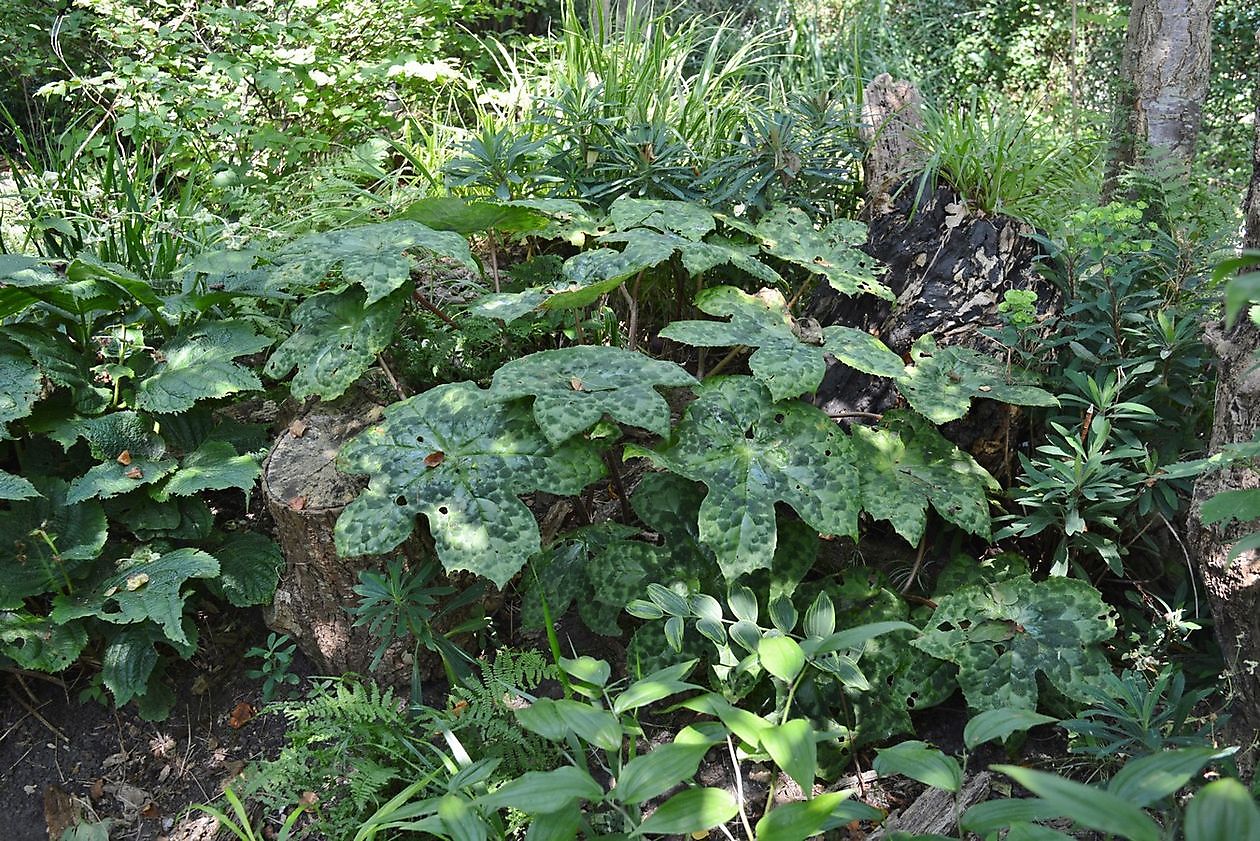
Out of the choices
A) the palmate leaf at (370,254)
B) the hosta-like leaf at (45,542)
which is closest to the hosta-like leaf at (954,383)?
the palmate leaf at (370,254)

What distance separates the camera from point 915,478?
2.28 m

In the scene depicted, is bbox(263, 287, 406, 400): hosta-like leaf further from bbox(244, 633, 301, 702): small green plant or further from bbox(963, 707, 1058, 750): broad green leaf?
bbox(963, 707, 1058, 750): broad green leaf

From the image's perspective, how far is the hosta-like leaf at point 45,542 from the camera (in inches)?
93.4

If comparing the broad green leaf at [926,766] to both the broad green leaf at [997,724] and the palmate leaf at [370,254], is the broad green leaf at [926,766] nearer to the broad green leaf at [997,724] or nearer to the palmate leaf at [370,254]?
the broad green leaf at [997,724]

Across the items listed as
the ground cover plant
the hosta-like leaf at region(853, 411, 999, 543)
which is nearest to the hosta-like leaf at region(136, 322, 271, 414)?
the ground cover plant

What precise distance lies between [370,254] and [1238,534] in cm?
209

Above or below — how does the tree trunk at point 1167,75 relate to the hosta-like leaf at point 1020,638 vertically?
above

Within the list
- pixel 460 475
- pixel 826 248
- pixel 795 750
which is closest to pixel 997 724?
pixel 795 750

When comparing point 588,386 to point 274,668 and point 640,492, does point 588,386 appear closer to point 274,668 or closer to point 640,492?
point 640,492

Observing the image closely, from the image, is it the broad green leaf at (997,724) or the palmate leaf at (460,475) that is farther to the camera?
the palmate leaf at (460,475)

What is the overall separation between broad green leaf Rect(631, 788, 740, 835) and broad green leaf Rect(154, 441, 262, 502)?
1540 mm

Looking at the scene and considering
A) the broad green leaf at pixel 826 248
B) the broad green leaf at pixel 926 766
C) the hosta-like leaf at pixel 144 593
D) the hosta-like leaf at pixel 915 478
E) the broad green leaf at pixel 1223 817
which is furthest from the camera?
Result: the broad green leaf at pixel 826 248

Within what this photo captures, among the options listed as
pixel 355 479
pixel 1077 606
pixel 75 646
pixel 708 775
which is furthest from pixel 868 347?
pixel 75 646

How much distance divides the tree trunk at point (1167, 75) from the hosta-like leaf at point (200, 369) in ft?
11.3
